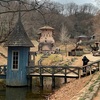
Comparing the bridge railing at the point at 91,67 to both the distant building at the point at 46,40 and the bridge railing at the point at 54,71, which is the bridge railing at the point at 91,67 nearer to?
the bridge railing at the point at 54,71

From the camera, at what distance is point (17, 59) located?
25344 mm

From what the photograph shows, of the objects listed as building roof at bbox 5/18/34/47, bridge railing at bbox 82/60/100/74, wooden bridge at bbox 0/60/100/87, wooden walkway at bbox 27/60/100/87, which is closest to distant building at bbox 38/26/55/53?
building roof at bbox 5/18/34/47

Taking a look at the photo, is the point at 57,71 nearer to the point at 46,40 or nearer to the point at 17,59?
the point at 17,59

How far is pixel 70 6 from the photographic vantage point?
131125mm

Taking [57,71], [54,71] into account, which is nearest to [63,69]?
[57,71]

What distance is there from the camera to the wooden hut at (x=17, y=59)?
2498 cm

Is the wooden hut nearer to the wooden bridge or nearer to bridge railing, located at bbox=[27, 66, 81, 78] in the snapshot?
the wooden bridge

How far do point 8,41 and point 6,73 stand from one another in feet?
8.92

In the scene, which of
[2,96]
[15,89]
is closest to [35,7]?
[2,96]

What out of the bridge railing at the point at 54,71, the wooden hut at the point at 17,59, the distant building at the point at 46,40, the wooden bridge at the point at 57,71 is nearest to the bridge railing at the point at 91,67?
the wooden bridge at the point at 57,71

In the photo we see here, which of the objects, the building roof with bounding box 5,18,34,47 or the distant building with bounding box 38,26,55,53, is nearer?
the building roof with bounding box 5,18,34,47

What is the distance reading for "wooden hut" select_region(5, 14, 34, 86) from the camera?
25.0 m

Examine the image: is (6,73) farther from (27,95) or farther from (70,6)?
(70,6)

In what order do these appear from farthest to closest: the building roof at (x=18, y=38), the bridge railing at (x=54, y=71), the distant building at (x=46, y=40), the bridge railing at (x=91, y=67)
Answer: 1. the distant building at (x=46, y=40)
2. the building roof at (x=18, y=38)
3. the bridge railing at (x=54, y=71)
4. the bridge railing at (x=91, y=67)
